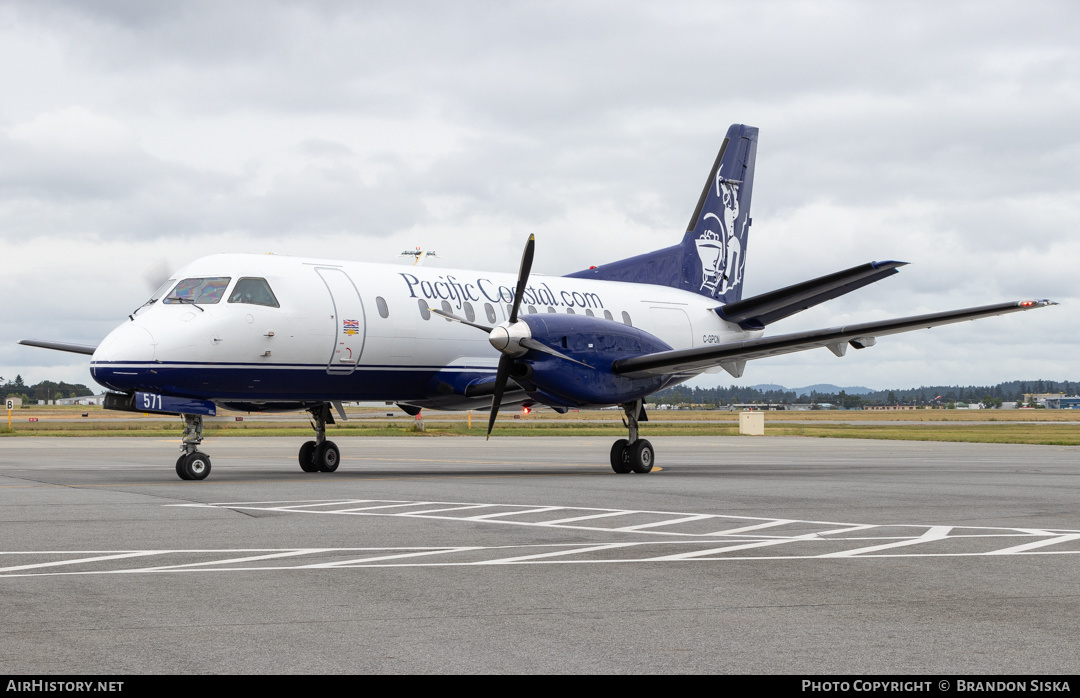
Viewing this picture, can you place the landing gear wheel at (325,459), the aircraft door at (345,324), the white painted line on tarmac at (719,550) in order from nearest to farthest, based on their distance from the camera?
the white painted line on tarmac at (719,550), the aircraft door at (345,324), the landing gear wheel at (325,459)

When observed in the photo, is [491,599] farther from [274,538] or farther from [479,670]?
[274,538]

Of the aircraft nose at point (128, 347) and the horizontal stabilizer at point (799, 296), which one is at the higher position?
the horizontal stabilizer at point (799, 296)

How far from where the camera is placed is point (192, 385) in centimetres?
1745

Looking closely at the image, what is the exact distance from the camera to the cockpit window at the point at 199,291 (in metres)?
18.0

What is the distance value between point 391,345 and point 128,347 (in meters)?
4.82

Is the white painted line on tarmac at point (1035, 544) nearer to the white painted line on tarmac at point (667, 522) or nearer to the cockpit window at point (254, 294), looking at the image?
the white painted line on tarmac at point (667, 522)

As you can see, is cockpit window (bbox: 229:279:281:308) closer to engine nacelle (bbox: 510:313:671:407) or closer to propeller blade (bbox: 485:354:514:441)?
propeller blade (bbox: 485:354:514:441)

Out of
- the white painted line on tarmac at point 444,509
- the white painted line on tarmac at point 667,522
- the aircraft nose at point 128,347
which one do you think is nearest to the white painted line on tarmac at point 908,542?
the white painted line on tarmac at point 667,522

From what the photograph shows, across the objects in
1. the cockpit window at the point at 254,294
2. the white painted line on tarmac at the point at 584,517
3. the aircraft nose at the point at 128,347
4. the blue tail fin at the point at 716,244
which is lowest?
the white painted line on tarmac at the point at 584,517

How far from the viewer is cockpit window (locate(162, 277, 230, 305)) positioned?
17953 millimetres

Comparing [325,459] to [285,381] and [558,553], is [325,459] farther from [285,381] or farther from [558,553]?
[558,553]

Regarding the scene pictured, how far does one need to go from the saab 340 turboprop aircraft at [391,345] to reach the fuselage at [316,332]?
3 cm
